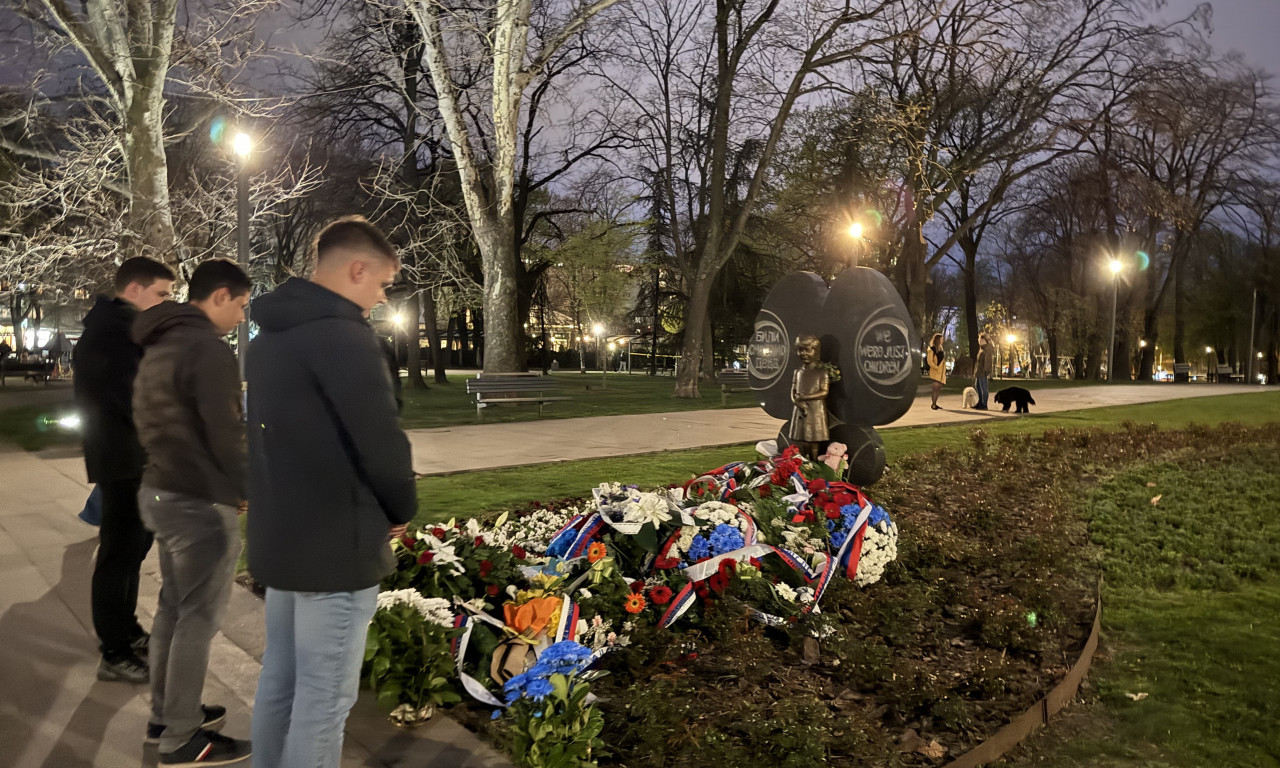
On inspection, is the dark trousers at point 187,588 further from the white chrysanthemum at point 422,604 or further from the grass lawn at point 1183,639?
the grass lawn at point 1183,639

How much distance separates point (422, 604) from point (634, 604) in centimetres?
104

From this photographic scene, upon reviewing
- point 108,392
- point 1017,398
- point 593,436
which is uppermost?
point 108,392

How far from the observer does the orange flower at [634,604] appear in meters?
4.27

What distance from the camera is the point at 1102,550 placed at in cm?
682

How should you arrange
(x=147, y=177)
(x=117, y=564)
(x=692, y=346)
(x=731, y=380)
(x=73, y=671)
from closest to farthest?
(x=117, y=564) < (x=73, y=671) < (x=147, y=177) < (x=692, y=346) < (x=731, y=380)

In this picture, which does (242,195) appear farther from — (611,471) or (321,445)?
(321,445)

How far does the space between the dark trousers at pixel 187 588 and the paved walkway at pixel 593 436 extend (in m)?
5.71

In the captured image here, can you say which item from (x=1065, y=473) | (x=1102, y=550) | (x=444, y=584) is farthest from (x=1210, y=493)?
(x=444, y=584)

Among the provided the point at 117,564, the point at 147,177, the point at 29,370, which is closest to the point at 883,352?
the point at 117,564

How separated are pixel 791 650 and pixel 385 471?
2.78 meters

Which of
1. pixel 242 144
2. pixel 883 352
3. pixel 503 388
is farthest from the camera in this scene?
pixel 503 388

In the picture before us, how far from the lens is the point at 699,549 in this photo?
4762 mm

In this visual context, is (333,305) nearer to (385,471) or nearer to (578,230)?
(385,471)

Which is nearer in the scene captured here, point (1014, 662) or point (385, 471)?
point (385, 471)
